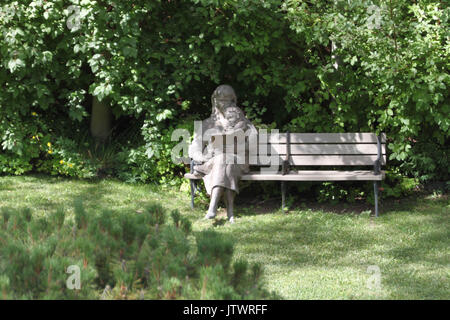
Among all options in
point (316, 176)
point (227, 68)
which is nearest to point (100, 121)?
point (227, 68)

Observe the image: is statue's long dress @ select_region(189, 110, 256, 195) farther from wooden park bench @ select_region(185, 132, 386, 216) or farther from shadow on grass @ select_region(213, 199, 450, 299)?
shadow on grass @ select_region(213, 199, 450, 299)

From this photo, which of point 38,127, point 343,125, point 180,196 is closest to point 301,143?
point 343,125

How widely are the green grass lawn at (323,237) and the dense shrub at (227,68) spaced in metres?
0.50

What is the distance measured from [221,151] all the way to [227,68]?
5.09 ft

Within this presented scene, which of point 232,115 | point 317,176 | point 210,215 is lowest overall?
point 210,215

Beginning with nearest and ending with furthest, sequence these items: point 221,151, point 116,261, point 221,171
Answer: point 116,261
point 221,171
point 221,151

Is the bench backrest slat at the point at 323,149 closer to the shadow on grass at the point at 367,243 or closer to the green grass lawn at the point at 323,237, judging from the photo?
the green grass lawn at the point at 323,237

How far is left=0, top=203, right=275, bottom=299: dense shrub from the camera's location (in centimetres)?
176

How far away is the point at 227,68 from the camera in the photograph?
7.50m

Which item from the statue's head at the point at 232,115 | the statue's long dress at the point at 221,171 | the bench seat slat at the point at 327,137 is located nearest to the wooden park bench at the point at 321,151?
the bench seat slat at the point at 327,137

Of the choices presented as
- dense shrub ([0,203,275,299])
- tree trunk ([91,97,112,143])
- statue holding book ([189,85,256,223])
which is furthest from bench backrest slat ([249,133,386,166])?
dense shrub ([0,203,275,299])

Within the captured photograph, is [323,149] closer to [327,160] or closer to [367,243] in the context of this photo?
[327,160]

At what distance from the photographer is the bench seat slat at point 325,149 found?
659cm
